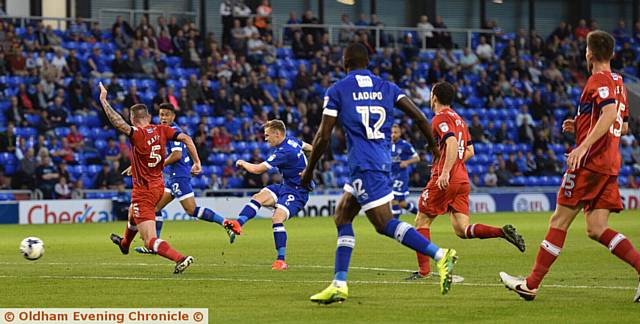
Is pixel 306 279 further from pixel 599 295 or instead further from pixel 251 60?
pixel 251 60

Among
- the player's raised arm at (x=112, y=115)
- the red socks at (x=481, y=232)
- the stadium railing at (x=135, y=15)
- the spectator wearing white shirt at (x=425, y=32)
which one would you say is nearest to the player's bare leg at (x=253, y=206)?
the player's raised arm at (x=112, y=115)

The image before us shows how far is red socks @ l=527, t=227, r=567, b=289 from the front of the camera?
35.9ft

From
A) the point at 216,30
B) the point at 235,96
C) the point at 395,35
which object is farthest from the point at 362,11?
the point at 235,96

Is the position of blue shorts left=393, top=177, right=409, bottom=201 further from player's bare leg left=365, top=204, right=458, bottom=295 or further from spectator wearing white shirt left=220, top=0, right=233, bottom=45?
player's bare leg left=365, top=204, right=458, bottom=295

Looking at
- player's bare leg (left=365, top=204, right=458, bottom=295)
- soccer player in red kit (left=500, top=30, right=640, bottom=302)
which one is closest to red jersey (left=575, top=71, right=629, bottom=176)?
soccer player in red kit (left=500, top=30, right=640, bottom=302)

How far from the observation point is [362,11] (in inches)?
1746

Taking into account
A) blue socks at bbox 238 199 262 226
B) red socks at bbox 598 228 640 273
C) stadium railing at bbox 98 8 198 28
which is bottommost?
A: blue socks at bbox 238 199 262 226

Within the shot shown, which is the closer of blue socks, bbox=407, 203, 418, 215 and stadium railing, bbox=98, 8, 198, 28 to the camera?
blue socks, bbox=407, 203, 418, 215

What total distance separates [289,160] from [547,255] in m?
5.93

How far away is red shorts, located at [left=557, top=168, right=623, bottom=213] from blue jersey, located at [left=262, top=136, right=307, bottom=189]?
603cm

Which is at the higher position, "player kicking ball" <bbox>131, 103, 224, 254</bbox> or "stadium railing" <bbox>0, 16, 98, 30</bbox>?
"stadium railing" <bbox>0, 16, 98, 30</bbox>

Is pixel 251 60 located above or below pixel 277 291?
above

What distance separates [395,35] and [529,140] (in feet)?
20.7

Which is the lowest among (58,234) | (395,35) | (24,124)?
(58,234)
